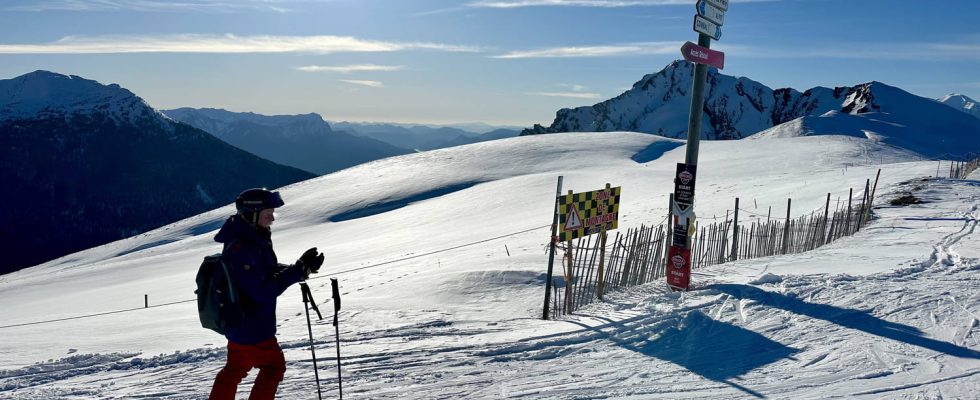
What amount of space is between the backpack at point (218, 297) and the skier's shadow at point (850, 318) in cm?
584

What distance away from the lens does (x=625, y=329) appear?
22.1 feet

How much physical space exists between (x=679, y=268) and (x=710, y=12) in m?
3.21

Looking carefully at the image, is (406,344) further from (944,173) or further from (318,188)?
(318,188)

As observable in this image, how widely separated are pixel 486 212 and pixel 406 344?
21.8 m

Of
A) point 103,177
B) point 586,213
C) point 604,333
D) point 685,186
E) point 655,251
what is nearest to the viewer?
point 604,333

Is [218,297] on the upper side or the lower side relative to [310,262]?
lower

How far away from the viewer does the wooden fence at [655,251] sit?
8.65 metres

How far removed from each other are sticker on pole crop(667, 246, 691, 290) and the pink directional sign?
2.36 metres

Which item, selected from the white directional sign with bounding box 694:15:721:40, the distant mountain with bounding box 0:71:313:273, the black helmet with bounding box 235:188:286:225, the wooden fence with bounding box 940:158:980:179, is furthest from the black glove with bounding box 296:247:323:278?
the distant mountain with bounding box 0:71:313:273

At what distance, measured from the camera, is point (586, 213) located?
841cm

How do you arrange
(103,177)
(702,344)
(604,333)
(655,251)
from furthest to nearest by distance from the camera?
(103,177), (655,251), (604,333), (702,344)

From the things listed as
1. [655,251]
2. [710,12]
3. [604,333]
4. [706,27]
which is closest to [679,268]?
[655,251]

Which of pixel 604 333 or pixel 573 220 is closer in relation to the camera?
pixel 604 333

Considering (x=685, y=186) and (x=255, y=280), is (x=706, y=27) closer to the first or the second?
(x=685, y=186)
